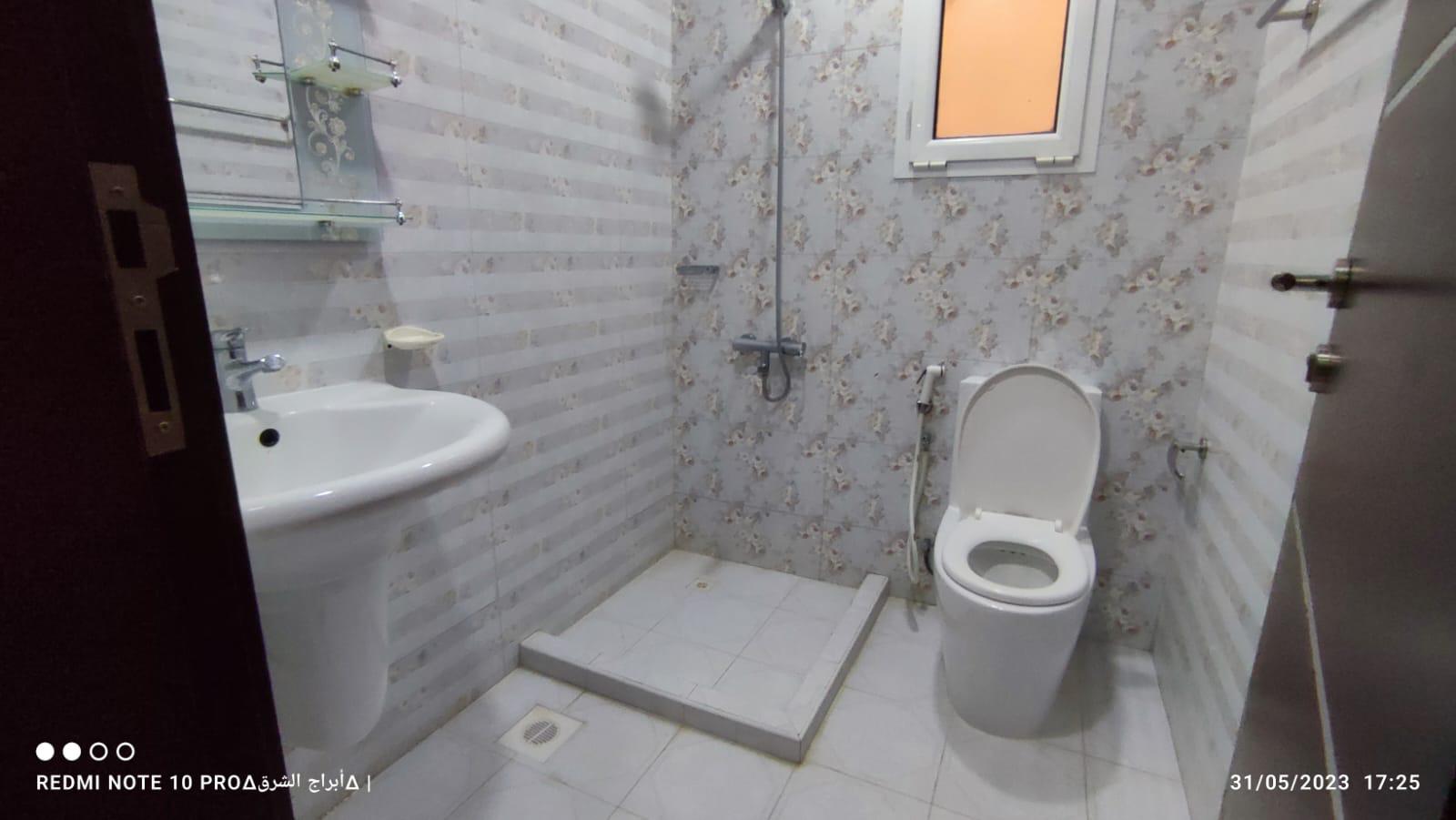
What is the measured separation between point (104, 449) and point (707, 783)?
145 centimetres

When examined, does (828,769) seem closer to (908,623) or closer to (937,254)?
(908,623)

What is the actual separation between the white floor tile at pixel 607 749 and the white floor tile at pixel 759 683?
0.63 feet

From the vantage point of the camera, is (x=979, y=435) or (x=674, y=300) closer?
(x=979, y=435)

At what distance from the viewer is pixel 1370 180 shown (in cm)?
75

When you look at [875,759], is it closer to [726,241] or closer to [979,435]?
[979,435]

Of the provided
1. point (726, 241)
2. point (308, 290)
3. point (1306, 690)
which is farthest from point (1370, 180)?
point (726, 241)

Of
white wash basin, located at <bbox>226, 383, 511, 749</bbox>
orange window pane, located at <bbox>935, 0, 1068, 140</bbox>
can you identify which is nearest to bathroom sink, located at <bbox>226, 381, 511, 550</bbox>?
white wash basin, located at <bbox>226, 383, 511, 749</bbox>

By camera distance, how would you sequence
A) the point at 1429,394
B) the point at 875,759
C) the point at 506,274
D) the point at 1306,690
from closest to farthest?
the point at 1429,394
the point at 1306,690
the point at 875,759
the point at 506,274

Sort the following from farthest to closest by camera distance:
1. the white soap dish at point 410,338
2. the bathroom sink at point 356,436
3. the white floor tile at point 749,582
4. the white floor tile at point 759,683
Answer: the white floor tile at point 749,582
the white floor tile at point 759,683
the white soap dish at point 410,338
the bathroom sink at point 356,436

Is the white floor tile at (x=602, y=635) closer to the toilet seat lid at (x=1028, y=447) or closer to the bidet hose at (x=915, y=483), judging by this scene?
the bidet hose at (x=915, y=483)

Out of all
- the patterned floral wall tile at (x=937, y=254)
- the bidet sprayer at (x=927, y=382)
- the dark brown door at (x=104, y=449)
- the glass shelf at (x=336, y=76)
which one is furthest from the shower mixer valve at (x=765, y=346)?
the dark brown door at (x=104, y=449)

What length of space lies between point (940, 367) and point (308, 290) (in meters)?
1.69

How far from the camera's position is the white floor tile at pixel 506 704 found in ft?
5.54

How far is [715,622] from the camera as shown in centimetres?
218
